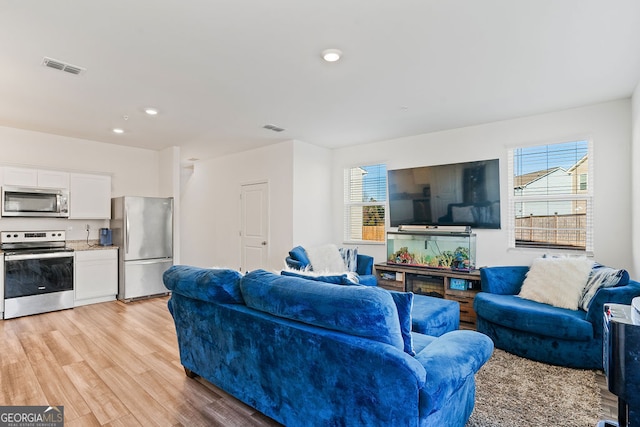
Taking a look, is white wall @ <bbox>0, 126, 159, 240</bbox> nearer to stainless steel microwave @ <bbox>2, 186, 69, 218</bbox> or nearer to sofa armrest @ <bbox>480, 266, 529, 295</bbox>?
stainless steel microwave @ <bbox>2, 186, 69, 218</bbox>

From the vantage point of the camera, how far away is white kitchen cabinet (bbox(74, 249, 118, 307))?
4.80 m

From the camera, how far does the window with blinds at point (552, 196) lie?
3.77 metres

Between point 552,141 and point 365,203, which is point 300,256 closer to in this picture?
point 365,203

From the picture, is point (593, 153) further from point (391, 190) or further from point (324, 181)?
point (324, 181)

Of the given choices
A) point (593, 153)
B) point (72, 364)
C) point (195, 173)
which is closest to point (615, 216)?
point (593, 153)

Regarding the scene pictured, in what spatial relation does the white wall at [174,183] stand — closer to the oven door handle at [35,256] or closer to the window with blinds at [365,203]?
the oven door handle at [35,256]

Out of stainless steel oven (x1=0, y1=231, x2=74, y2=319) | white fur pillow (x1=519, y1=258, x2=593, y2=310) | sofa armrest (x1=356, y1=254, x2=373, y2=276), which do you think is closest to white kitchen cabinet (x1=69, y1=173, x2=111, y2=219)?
stainless steel oven (x1=0, y1=231, x2=74, y2=319)

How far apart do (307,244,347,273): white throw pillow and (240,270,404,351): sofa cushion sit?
110 inches

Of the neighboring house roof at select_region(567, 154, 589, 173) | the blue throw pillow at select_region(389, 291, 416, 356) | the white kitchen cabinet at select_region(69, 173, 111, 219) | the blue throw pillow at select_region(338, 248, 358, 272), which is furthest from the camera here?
the white kitchen cabinet at select_region(69, 173, 111, 219)

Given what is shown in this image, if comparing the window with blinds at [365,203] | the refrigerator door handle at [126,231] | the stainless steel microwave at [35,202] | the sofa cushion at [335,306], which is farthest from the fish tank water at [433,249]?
the stainless steel microwave at [35,202]

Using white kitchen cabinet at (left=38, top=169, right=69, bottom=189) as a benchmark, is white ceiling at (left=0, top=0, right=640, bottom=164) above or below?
above

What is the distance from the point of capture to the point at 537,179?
406 centimetres

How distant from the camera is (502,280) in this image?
3.66 metres

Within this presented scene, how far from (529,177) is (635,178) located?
1.02 meters
